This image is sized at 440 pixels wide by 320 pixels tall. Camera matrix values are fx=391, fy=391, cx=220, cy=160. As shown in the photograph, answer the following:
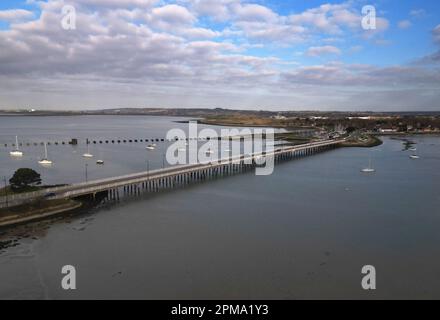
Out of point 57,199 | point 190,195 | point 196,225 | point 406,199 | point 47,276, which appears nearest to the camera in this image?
point 47,276

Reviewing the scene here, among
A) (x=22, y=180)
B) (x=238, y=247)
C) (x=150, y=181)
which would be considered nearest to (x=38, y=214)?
(x=22, y=180)

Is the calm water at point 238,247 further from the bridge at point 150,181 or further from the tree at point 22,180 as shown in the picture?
the tree at point 22,180

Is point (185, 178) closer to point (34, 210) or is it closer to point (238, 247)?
point (34, 210)

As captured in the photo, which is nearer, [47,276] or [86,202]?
[47,276]

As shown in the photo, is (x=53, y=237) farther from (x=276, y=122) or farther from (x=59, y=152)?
(x=276, y=122)

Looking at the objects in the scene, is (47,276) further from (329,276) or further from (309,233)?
(309,233)
